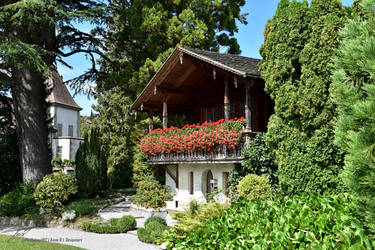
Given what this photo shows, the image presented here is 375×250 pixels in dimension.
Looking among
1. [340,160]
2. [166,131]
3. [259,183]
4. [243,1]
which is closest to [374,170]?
[340,160]

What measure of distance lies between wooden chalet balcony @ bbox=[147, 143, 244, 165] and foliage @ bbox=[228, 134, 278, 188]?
38 centimetres

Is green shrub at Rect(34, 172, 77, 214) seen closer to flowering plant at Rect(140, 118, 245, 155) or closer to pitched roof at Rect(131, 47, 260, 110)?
flowering plant at Rect(140, 118, 245, 155)

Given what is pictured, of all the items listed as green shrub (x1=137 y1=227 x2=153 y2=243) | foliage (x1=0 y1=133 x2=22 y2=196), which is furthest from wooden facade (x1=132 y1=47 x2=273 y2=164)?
foliage (x1=0 y1=133 x2=22 y2=196)

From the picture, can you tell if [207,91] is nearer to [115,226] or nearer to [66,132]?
[115,226]

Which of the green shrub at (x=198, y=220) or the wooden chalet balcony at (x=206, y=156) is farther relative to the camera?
the wooden chalet balcony at (x=206, y=156)

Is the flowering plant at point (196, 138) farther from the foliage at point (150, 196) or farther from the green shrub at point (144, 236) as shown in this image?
the green shrub at point (144, 236)

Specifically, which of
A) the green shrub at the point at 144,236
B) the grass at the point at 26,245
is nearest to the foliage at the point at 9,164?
the grass at the point at 26,245

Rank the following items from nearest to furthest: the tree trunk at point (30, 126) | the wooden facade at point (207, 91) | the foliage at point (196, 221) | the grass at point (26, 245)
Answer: the foliage at point (196, 221) → the grass at point (26, 245) → the wooden facade at point (207, 91) → the tree trunk at point (30, 126)

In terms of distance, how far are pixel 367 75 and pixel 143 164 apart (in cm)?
1696

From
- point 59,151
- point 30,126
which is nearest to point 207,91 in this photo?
point 30,126

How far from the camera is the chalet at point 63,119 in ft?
131

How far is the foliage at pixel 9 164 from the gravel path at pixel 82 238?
21.2ft

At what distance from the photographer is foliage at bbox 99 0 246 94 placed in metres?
24.4

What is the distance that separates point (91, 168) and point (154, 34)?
975 centimetres
